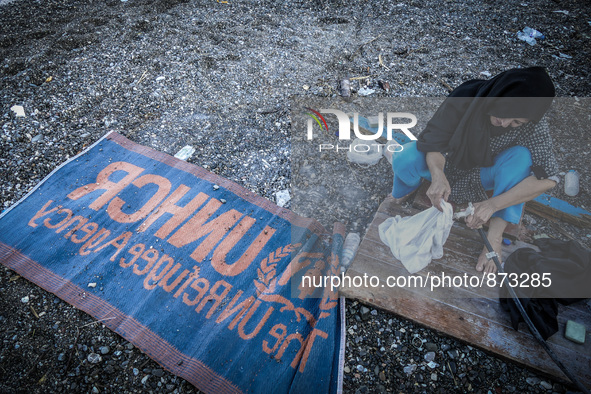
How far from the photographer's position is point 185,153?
10.1 feet

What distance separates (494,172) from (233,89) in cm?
280

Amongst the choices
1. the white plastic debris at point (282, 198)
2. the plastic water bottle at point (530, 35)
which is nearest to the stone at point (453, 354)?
the white plastic debris at point (282, 198)

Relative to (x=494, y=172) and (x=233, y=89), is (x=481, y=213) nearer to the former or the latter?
(x=494, y=172)

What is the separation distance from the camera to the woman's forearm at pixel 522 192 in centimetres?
191

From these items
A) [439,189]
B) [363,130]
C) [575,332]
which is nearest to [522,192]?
[439,189]

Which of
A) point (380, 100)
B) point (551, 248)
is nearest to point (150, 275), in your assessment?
point (551, 248)

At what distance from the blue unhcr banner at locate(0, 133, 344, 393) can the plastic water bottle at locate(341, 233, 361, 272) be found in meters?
0.07

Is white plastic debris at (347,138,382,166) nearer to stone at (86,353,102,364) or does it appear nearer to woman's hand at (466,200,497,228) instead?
woman's hand at (466,200,497,228)

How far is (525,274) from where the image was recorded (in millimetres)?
1963

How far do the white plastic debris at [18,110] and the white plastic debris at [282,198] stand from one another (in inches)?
112

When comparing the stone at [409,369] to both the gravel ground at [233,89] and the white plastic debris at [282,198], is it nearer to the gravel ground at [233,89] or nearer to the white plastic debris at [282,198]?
the gravel ground at [233,89]

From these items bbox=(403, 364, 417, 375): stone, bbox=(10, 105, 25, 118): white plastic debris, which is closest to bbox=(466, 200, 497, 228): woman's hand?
bbox=(403, 364, 417, 375): stone

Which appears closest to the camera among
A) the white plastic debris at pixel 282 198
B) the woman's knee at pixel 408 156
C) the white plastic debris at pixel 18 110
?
the woman's knee at pixel 408 156

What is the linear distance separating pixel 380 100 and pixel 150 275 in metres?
2.90
